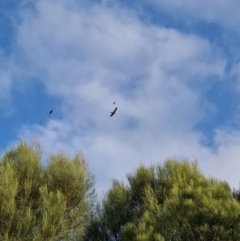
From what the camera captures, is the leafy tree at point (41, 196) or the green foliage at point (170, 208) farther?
the leafy tree at point (41, 196)

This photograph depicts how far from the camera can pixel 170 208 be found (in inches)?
430

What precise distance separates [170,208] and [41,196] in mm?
3183

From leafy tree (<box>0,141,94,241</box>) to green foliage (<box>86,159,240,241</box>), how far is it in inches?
31.9

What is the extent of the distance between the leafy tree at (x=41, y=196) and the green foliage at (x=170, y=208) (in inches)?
31.9

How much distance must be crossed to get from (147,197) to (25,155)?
348 centimetres

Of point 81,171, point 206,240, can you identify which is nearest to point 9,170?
point 81,171

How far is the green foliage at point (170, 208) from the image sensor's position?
386 inches

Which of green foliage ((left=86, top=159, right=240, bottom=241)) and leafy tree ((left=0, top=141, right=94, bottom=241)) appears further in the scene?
leafy tree ((left=0, top=141, right=94, bottom=241))

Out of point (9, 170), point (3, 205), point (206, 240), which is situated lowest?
point (206, 240)

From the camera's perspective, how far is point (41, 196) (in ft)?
36.2

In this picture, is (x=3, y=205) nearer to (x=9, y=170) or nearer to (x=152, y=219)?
(x=9, y=170)

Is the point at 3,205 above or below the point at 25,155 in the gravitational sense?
below

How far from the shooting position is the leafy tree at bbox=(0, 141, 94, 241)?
1057 cm

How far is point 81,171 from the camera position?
1215cm
